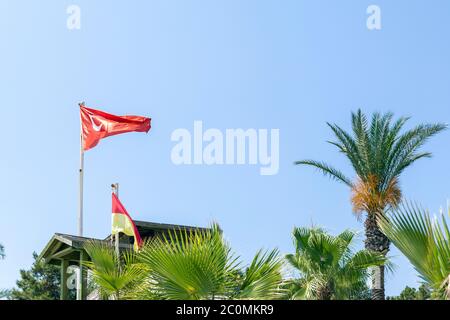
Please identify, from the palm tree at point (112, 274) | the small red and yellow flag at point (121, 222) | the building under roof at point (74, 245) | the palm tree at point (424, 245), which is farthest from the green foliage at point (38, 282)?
the palm tree at point (424, 245)

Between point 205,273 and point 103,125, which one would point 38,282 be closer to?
point 103,125

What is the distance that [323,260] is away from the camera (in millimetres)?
17391

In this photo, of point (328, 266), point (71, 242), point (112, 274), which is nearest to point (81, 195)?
point (71, 242)

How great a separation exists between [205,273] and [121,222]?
10.6 meters

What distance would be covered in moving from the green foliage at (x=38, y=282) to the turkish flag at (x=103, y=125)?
33.5 m

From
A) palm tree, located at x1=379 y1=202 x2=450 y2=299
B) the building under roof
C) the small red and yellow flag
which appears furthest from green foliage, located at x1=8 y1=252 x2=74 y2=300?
palm tree, located at x1=379 y1=202 x2=450 y2=299

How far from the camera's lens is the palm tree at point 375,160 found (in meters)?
27.8

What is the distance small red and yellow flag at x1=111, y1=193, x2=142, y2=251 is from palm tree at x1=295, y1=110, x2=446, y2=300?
1112cm

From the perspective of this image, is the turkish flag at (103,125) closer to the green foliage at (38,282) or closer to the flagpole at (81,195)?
the flagpole at (81,195)

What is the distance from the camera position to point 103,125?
25.7 metres

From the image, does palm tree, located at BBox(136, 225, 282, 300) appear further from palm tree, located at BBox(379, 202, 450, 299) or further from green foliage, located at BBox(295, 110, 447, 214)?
green foliage, located at BBox(295, 110, 447, 214)
